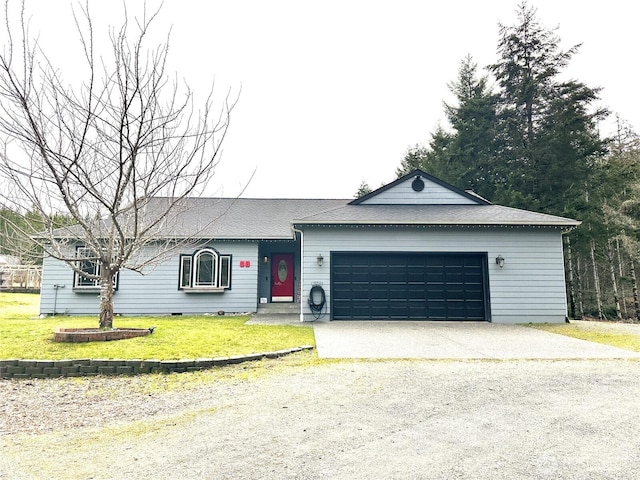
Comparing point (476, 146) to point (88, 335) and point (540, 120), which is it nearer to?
point (540, 120)

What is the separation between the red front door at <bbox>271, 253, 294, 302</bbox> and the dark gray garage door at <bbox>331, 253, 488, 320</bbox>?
125 inches

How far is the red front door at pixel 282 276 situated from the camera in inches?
522

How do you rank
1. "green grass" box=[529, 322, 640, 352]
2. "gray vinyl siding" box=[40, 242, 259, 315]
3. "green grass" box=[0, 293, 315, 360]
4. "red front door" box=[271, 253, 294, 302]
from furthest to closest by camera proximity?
"red front door" box=[271, 253, 294, 302], "gray vinyl siding" box=[40, 242, 259, 315], "green grass" box=[529, 322, 640, 352], "green grass" box=[0, 293, 315, 360]

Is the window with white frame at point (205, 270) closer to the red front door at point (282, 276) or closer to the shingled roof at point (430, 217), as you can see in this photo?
the red front door at point (282, 276)

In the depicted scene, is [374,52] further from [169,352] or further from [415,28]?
[169,352]

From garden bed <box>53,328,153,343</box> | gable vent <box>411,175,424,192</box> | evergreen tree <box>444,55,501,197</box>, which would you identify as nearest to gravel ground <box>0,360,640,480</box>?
garden bed <box>53,328,153,343</box>

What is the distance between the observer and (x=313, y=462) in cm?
255

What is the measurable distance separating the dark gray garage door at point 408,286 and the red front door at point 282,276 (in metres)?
3.16

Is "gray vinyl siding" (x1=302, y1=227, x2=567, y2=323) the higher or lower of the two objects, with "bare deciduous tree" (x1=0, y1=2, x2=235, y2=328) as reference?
lower

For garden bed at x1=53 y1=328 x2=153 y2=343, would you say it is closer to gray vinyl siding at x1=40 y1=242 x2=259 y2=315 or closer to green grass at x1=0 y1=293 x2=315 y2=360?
green grass at x1=0 y1=293 x2=315 y2=360

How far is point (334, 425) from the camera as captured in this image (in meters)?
3.24

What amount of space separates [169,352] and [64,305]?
26.3ft

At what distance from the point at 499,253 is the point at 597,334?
9.96 ft

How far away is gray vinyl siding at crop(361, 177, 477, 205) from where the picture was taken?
40.0 feet
